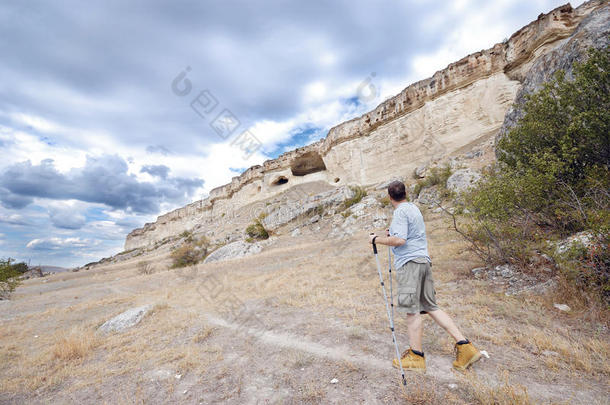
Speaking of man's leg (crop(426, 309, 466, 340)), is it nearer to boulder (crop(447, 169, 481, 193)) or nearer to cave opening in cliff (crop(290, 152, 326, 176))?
boulder (crop(447, 169, 481, 193))

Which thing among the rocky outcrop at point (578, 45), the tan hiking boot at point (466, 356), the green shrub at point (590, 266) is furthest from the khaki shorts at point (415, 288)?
the rocky outcrop at point (578, 45)

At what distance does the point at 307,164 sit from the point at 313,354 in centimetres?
3468

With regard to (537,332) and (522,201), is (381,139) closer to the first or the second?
(522,201)

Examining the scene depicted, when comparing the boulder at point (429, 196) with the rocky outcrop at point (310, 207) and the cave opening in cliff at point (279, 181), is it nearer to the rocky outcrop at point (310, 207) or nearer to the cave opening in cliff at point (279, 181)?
the rocky outcrop at point (310, 207)

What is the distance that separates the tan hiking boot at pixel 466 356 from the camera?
243cm

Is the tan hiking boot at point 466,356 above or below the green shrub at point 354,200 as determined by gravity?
below

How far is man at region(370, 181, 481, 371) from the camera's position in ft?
8.23

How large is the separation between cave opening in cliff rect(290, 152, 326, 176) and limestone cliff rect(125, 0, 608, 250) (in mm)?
163

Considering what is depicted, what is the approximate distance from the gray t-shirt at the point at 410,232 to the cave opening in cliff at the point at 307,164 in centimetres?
→ 3247

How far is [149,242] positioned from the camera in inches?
2292

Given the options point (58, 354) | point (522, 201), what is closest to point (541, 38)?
point (522, 201)

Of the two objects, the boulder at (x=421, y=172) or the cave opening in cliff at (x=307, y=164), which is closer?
the boulder at (x=421, y=172)

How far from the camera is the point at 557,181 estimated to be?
181 inches

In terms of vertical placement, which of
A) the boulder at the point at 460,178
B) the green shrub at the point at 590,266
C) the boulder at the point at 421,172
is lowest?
the green shrub at the point at 590,266
